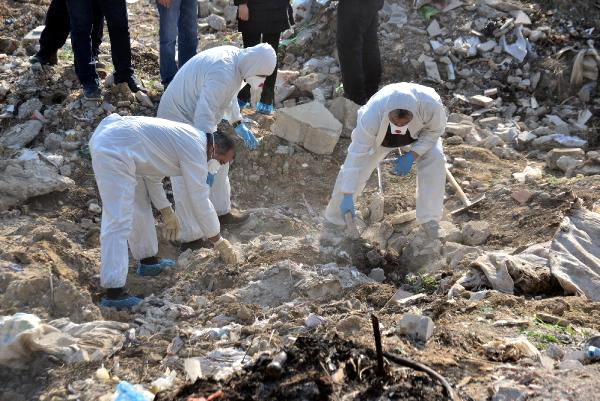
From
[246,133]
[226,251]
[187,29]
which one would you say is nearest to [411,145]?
[246,133]

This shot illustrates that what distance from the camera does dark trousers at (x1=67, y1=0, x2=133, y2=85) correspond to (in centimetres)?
710

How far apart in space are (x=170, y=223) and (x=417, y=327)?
91.3 inches

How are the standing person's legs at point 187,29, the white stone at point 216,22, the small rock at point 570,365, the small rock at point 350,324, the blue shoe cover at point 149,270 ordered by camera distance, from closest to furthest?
the small rock at point 570,365, the small rock at point 350,324, the blue shoe cover at point 149,270, the standing person's legs at point 187,29, the white stone at point 216,22

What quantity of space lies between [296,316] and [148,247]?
5.10ft

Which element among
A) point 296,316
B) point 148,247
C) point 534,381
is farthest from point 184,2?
point 534,381

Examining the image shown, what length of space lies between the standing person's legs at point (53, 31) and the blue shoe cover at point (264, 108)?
7.09ft

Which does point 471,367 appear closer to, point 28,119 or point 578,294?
point 578,294

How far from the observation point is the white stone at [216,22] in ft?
34.2

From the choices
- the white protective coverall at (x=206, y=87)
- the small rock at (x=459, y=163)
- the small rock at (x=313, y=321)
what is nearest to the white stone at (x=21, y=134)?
the white protective coverall at (x=206, y=87)

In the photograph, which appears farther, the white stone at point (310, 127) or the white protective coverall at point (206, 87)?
the white stone at point (310, 127)

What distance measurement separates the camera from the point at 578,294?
507cm

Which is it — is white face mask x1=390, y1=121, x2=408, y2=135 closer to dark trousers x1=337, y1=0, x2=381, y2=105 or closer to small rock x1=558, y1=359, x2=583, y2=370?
dark trousers x1=337, y1=0, x2=381, y2=105

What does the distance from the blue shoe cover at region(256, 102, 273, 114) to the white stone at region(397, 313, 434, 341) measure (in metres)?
4.11

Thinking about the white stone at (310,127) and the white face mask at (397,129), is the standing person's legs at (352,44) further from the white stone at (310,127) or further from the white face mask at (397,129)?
the white face mask at (397,129)
